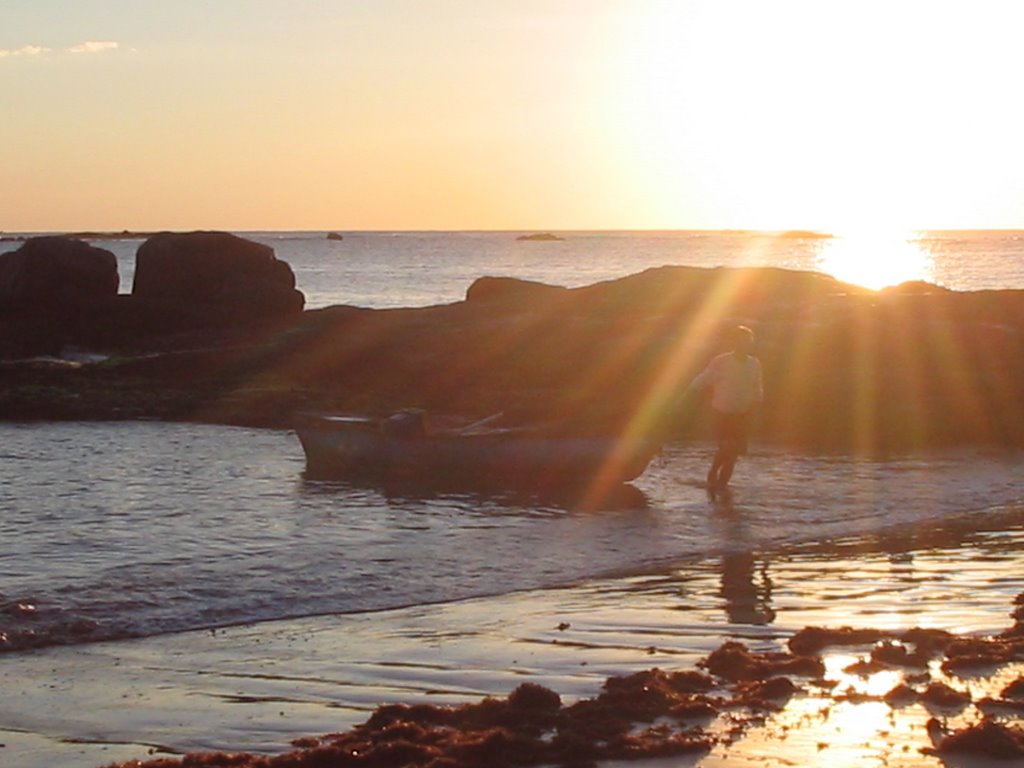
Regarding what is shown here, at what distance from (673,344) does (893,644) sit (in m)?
19.4

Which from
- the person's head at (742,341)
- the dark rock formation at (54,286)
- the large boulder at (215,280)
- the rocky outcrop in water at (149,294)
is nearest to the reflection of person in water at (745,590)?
the person's head at (742,341)

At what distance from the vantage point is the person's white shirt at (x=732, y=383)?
18625 mm

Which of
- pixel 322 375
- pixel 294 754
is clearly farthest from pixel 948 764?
pixel 322 375

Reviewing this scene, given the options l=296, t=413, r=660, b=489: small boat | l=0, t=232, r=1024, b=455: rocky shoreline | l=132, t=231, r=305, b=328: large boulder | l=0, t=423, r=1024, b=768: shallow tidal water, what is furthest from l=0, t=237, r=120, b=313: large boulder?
l=296, t=413, r=660, b=489: small boat

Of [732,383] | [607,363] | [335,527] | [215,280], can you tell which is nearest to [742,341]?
[732,383]

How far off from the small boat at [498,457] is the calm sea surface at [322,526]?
1.77 ft

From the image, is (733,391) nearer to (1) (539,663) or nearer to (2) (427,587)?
(2) (427,587)

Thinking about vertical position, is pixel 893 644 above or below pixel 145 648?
above

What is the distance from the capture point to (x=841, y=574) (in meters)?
13.4

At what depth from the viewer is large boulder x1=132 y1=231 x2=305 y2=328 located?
136ft

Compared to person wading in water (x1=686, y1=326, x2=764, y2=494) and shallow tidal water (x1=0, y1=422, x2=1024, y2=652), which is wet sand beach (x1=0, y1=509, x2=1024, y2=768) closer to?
shallow tidal water (x1=0, y1=422, x2=1024, y2=652)

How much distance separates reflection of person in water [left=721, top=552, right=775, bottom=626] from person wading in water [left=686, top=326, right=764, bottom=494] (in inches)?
159

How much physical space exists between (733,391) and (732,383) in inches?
4.8

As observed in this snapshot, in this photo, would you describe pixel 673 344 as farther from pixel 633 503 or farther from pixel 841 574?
pixel 841 574
